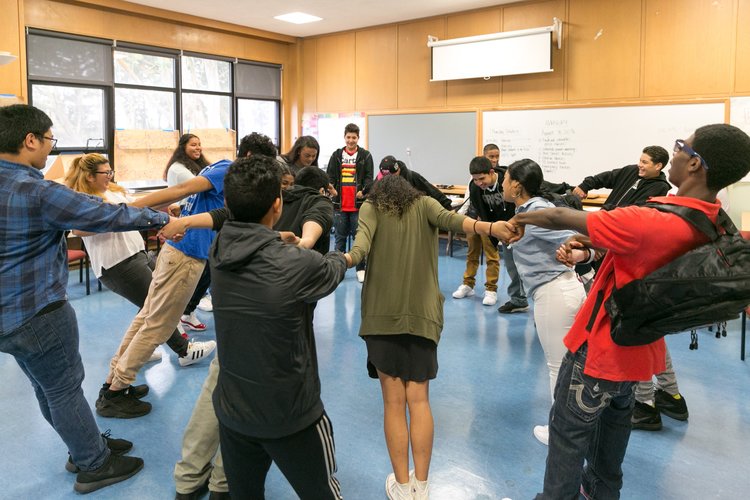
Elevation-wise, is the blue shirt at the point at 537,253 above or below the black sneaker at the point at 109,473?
above

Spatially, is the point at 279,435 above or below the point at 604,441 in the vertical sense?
above

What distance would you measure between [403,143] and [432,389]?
233 inches

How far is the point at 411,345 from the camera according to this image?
2.35 metres

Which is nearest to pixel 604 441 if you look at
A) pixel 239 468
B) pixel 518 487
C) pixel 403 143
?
pixel 518 487

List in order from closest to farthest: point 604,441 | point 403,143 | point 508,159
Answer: point 604,441, point 508,159, point 403,143

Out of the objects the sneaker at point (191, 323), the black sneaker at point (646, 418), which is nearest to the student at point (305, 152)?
the sneaker at point (191, 323)

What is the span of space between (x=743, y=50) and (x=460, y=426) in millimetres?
5529

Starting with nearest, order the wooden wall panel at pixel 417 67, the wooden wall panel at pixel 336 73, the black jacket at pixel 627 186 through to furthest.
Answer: the black jacket at pixel 627 186
the wooden wall panel at pixel 417 67
the wooden wall panel at pixel 336 73

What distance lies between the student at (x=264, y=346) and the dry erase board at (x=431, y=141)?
22.7ft

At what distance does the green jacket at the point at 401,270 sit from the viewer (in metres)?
2.32

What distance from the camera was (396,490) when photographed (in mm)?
2426

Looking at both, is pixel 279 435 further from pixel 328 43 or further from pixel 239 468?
pixel 328 43

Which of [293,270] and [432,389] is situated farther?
[432,389]

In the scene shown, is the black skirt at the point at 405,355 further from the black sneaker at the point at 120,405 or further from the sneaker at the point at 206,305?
the sneaker at the point at 206,305
